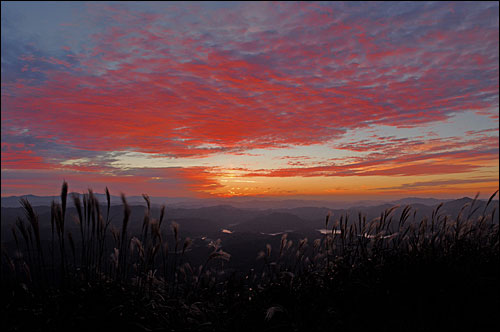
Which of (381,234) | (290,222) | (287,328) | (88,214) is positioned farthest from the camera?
(290,222)

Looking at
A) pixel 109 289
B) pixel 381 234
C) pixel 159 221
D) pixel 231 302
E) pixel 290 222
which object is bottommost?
pixel 290 222

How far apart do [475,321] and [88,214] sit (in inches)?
209

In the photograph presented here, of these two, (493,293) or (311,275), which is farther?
(311,275)

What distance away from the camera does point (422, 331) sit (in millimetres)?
3416

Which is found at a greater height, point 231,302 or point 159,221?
point 159,221

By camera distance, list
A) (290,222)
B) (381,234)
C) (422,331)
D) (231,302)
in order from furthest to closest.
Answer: (290,222) → (381,234) → (231,302) → (422,331)

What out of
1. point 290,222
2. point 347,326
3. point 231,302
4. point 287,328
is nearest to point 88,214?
point 231,302

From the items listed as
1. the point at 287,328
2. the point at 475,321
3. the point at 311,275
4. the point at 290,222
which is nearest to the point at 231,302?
the point at 287,328

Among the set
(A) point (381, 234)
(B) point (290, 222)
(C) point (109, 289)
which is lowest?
(B) point (290, 222)

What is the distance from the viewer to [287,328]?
3.69 m

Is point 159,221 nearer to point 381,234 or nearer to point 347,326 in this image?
point 347,326

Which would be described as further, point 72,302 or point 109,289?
point 109,289

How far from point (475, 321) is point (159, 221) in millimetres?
4449

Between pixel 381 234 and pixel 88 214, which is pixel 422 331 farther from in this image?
pixel 88 214
